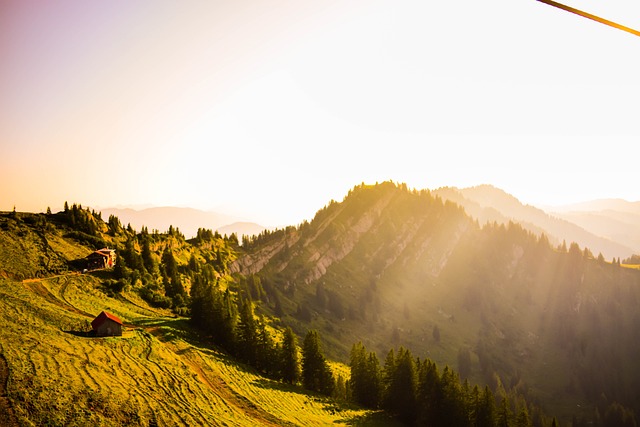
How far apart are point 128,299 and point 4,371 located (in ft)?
171

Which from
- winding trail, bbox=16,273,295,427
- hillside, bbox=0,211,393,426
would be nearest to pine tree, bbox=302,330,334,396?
hillside, bbox=0,211,393,426

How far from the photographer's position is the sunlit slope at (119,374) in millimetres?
39906

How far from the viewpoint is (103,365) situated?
50.9 metres

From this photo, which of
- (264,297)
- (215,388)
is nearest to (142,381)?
(215,388)

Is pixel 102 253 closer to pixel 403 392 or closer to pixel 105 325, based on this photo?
pixel 105 325

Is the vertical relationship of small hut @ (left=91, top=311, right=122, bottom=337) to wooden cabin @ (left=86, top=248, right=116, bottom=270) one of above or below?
below

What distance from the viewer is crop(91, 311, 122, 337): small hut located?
6241 cm

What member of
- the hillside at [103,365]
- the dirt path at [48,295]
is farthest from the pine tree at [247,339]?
the dirt path at [48,295]

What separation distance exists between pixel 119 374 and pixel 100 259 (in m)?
58.3

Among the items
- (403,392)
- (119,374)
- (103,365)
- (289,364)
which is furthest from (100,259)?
(403,392)

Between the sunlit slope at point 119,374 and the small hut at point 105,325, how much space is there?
6.75 feet

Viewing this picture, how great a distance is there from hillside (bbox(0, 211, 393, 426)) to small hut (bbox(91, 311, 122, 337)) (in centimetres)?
167

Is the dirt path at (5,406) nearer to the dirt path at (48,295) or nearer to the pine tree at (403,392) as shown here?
the dirt path at (48,295)

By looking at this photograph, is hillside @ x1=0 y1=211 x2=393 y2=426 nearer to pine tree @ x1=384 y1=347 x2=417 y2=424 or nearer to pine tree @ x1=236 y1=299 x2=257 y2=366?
pine tree @ x1=384 y1=347 x2=417 y2=424
